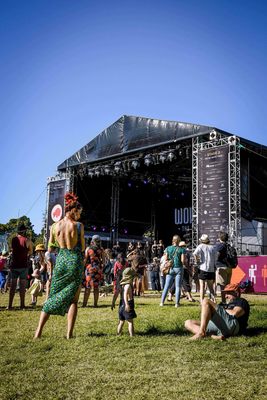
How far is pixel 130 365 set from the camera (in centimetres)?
340

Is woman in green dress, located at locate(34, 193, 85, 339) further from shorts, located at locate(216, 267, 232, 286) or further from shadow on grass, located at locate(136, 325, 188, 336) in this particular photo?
shorts, located at locate(216, 267, 232, 286)

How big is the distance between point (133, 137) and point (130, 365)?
17257 millimetres

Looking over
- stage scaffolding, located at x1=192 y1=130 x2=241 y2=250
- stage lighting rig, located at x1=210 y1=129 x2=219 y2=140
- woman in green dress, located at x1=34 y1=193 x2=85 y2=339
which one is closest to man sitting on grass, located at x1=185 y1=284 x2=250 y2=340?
woman in green dress, located at x1=34 y1=193 x2=85 y2=339

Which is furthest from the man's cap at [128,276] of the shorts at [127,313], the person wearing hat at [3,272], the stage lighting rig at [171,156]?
the stage lighting rig at [171,156]

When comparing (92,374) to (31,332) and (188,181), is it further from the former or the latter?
(188,181)

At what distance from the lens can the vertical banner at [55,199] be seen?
22.2m

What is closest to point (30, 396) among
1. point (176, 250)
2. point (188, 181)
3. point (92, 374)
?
point (92, 374)

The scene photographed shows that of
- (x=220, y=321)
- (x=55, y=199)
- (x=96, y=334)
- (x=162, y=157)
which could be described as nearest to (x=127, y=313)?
(x=96, y=334)

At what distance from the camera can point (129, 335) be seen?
16.0 ft

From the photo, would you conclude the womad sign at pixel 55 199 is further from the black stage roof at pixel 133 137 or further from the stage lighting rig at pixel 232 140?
the stage lighting rig at pixel 232 140

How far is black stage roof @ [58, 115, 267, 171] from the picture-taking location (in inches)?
703

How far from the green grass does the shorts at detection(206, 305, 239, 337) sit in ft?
0.36

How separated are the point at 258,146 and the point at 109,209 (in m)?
11.6

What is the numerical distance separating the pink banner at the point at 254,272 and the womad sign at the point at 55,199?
11.5 meters
